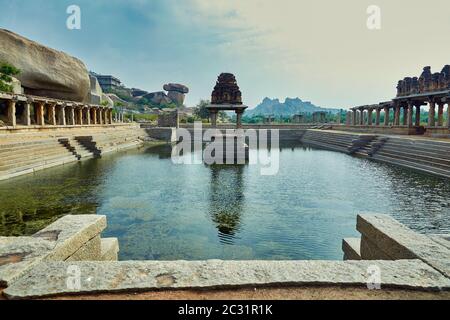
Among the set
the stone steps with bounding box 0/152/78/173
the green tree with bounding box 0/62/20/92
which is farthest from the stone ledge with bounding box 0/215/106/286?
the green tree with bounding box 0/62/20/92

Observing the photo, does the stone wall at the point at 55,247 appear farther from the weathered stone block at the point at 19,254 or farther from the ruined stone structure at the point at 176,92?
the ruined stone structure at the point at 176,92

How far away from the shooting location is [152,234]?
593 cm

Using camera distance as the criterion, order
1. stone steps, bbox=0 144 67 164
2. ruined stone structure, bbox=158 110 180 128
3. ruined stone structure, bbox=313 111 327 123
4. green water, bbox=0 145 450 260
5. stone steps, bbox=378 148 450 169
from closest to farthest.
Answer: green water, bbox=0 145 450 260 → stone steps, bbox=0 144 67 164 → stone steps, bbox=378 148 450 169 → ruined stone structure, bbox=158 110 180 128 → ruined stone structure, bbox=313 111 327 123

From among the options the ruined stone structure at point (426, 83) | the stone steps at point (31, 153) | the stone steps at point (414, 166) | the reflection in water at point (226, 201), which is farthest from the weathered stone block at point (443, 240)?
the ruined stone structure at point (426, 83)

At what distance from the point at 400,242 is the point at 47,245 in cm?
416

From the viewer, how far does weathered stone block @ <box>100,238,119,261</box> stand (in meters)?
4.38

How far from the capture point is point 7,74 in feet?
84.1

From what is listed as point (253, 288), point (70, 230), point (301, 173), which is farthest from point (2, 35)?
point (253, 288)

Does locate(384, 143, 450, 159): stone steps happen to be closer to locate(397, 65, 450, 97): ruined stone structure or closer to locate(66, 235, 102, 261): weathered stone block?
locate(397, 65, 450, 97): ruined stone structure

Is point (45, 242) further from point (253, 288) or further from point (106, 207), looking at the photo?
point (106, 207)

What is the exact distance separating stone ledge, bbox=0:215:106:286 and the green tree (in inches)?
1036
